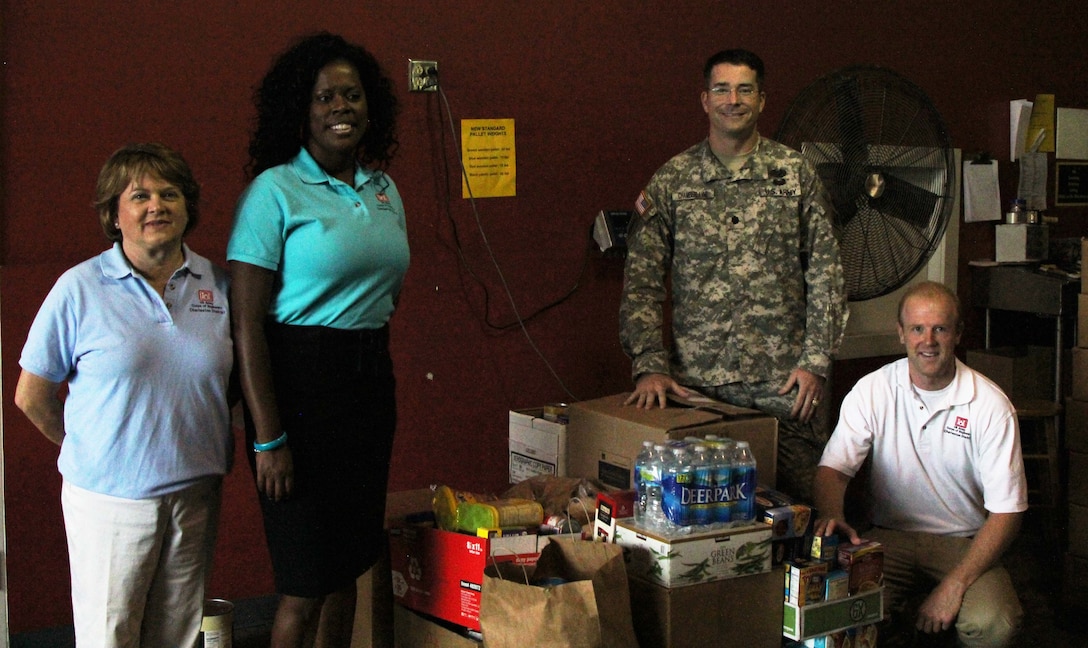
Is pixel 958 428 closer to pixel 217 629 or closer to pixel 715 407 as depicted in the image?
pixel 715 407

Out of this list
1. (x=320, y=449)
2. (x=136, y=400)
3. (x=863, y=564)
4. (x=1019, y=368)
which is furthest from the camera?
(x=1019, y=368)

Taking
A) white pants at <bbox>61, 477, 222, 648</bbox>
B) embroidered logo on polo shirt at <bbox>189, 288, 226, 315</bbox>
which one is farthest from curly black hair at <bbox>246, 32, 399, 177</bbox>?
white pants at <bbox>61, 477, 222, 648</bbox>

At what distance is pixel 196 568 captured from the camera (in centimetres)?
195

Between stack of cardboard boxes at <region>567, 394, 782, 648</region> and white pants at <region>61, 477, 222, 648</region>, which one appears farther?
stack of cardboard boxes at <region>567, 394, 782, 648</region>

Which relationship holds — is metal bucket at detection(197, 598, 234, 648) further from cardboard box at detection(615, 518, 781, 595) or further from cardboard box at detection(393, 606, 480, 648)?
cardboard box at detection(615, 518, 781, 595)

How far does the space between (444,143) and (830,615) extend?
5.75 feet

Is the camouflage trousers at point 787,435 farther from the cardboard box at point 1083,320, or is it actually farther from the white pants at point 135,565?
the white pants at point 135,565

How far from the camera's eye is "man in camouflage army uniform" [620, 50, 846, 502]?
2.65m

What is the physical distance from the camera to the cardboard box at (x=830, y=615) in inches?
86.4

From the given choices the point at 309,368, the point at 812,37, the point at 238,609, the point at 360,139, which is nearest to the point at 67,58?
the point at 360,139

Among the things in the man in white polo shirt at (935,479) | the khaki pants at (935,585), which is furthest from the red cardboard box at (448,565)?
the khaki pants at (935,585)

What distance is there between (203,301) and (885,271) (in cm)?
261

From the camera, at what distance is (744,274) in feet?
8.80

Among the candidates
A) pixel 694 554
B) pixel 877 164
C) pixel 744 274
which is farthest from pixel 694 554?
pixel 877 164
